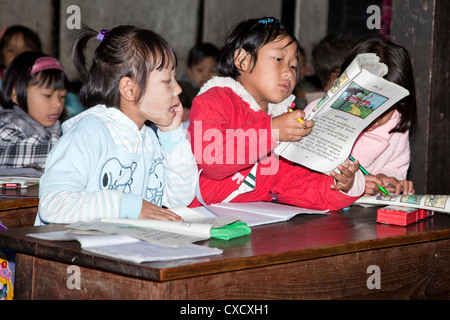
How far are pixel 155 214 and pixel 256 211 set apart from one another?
15.0 inches

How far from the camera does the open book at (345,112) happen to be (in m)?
1.92

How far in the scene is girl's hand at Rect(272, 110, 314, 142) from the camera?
200 centimetres

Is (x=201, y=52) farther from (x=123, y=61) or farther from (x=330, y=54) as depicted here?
(x=123, y=61)

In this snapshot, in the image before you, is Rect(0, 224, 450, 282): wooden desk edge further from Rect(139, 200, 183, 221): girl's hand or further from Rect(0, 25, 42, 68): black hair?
Rect(0, 25, 42, 68): black hair

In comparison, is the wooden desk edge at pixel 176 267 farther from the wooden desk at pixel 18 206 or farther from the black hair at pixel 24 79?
the black hair at pixel 24 79

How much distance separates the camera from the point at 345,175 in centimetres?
218

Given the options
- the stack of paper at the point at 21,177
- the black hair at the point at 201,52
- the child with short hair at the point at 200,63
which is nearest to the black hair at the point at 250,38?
the stack of paper at the point at 21,177

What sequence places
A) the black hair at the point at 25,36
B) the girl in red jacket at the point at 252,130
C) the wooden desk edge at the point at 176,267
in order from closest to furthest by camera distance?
the wooden desk edge at the point at 176,267, the girl in red jacket at the point at 252,130, the black hair at the point at 25,36

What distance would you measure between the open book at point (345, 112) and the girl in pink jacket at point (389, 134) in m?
0.38

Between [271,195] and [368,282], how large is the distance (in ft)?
2.27

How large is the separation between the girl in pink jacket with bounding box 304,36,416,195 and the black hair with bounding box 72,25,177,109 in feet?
2.00

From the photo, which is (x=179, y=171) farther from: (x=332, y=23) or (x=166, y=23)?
(x=332, y=23)

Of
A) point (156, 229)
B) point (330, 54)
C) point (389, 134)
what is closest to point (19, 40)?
point (330, 54)
